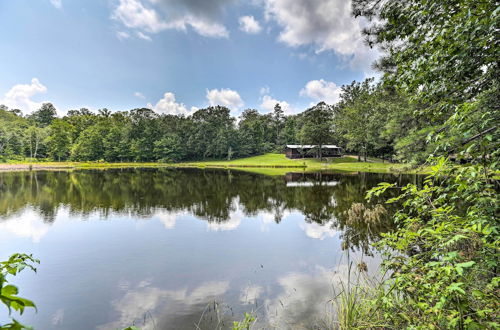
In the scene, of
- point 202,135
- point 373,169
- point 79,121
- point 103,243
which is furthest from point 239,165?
point 79,121

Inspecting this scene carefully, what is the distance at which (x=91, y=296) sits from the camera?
6.42 metres

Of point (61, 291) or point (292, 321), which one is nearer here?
point (292, 321)

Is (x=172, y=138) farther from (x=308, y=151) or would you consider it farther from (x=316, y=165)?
(x=316, y=165)

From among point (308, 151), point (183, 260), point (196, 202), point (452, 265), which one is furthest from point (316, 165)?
point (452, 265)

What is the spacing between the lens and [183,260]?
8.53 meters

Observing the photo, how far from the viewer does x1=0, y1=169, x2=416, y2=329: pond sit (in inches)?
224

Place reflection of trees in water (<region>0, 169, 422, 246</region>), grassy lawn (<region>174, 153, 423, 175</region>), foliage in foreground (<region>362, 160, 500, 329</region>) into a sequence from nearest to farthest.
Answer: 1. foliage in foreground (<region>362, 160, 500, 329</region>)
2. reflection of trees in water (<region>0, 169, 422, 246</region>)
3. grassy lawn (<region>174, 153, 423, 175</region>)

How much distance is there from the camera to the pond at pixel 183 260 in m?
5.70

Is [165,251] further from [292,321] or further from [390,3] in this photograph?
[390,3]

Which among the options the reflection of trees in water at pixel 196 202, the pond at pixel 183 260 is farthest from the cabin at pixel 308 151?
the pond at pixel 183 260

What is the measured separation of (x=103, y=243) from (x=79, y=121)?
304 ft

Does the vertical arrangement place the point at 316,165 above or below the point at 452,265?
above

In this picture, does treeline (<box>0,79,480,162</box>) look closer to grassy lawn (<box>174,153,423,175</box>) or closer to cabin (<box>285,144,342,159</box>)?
cabin (<box>285,144,342,159</box>)

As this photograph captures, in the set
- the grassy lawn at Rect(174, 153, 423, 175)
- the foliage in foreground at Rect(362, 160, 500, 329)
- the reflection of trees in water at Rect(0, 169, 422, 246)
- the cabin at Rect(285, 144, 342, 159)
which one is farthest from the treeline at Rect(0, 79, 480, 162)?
the foliage in foreground at Rect(362, 160, 500, 329)
